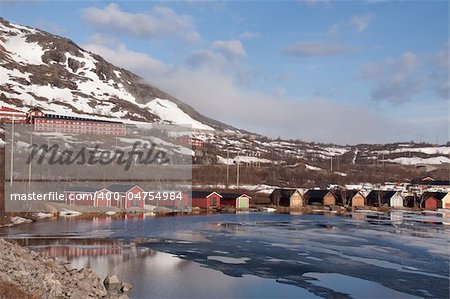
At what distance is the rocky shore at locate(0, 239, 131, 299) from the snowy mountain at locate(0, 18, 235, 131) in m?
65.7

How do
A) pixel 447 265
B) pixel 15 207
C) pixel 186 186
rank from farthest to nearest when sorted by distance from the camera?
pixel 186 186 → pixel 15 207 → pixel 447 265

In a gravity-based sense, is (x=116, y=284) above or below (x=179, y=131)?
below

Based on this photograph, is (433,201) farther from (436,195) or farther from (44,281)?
(44,281)

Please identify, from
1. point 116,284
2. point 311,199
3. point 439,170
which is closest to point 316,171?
point 311,199

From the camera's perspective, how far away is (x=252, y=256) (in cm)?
1803

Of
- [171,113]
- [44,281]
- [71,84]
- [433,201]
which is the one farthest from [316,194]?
[71,84]

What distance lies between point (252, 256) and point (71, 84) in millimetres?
93270

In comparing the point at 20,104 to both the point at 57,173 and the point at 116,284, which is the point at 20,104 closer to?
the point at 57,173

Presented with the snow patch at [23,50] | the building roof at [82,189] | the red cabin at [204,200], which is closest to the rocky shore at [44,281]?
the building roof at [82,189]

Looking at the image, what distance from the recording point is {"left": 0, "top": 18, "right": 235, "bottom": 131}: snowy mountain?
87.2m

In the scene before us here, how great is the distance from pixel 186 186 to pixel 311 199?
39.3 ft

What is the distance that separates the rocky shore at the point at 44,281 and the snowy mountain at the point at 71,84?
65670mm

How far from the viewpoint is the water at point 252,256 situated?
13289 mm

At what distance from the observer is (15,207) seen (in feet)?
95.2
